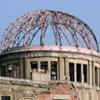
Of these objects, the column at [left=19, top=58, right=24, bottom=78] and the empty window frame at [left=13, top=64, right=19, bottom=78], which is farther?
the empty window frame at [left=13, top=64, right=19, bottom=78]

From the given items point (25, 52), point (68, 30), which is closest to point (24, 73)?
point (25, 52)

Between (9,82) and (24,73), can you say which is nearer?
(9,82)

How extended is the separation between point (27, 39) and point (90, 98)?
8.84 metres

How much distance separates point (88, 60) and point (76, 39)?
266 cm

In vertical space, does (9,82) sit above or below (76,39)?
below

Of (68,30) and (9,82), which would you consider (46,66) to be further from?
(9,82)

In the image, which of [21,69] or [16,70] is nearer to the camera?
[21,69]

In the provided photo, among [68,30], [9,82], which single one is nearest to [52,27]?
[68,30]

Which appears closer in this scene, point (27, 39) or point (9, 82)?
point (9, 82)

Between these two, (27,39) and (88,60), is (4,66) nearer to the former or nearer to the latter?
(27,39)

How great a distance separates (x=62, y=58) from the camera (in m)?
65.0

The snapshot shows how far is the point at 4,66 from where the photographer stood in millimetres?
67000

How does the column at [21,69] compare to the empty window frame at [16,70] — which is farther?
the empty window frame at [16,70]

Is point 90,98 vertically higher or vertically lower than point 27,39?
lower
